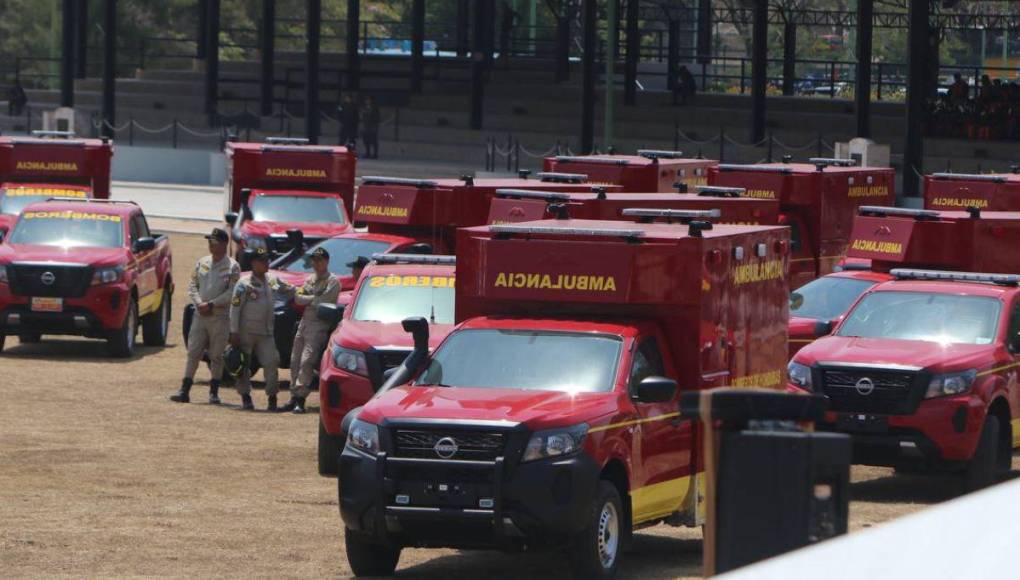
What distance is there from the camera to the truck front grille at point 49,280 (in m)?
23.3

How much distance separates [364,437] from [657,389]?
1607 mm

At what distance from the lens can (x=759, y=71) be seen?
49.3 meters

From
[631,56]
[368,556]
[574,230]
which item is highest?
[631,56]

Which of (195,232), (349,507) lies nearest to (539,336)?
(349,507)

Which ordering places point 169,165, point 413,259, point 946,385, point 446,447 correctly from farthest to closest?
1. point 169,165
2. point 413,259
3. point 946,385
4. point 446,447

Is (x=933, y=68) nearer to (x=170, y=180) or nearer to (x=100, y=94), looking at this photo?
(x=170, y=180)

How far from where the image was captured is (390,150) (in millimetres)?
57656

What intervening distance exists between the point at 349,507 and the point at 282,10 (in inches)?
3827

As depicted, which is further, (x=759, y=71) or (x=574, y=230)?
(x=759, y=71)

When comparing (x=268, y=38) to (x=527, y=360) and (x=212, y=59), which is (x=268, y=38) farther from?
(x=527, y=360)

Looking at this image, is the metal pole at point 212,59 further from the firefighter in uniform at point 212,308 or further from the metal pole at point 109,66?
the firefighter in uniform at point 212,308

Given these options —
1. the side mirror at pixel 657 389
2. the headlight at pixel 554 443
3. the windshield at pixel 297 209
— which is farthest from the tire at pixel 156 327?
the headlight at pixel 554 443

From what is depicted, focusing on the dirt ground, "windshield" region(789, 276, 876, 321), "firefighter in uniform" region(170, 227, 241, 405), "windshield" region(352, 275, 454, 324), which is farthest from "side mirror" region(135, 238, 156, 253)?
"windshield" region(789, 276, 876, 321)

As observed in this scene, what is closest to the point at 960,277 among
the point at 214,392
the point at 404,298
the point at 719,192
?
the point at 404,298
